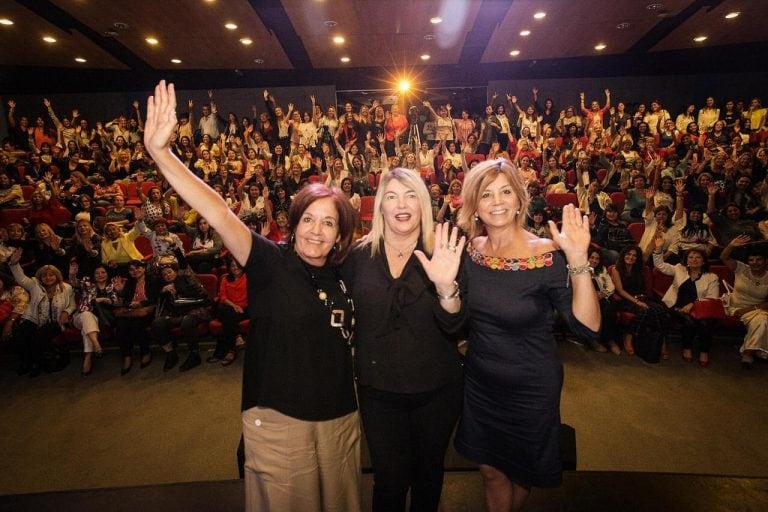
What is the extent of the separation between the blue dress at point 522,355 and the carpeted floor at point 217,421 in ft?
2.25

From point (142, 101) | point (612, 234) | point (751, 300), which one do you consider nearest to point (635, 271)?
point (751, 300)

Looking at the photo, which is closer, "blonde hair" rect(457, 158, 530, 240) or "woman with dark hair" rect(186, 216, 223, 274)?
"blonde hair" rect(457, 158, 530, 240)

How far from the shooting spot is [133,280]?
4270mm

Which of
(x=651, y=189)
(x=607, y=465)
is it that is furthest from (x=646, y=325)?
(x=651, y=189)

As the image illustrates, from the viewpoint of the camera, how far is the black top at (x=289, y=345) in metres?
1.31

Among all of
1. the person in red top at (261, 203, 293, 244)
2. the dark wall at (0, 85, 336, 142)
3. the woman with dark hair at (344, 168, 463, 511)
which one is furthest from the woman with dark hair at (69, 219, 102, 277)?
the dark wall at (0, 85, 336, 142)

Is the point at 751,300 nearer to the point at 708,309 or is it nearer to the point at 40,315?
the point at 708,309

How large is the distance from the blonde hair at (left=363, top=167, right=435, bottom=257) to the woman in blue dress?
14 cm

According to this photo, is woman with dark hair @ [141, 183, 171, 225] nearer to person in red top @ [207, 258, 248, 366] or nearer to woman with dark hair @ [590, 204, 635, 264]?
person in red top @ [207, 258, 248, 366]

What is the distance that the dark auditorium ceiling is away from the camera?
7262 mm

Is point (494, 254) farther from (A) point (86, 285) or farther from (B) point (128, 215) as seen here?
(B) point (128, 215)

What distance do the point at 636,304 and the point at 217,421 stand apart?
13.0 feet

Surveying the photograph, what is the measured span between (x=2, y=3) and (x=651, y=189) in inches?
426

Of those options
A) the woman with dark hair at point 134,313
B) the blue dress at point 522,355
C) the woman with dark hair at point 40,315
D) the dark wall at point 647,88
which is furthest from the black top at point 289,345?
the dark wall at point 647,88
